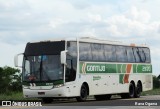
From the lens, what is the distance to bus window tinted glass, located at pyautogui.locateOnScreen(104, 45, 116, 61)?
3135cm

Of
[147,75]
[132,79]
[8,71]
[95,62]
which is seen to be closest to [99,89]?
[95,62]

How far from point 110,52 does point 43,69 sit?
224 inches

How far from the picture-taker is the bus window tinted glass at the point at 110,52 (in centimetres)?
3135

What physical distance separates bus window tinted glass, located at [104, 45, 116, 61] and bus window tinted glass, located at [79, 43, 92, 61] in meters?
1.89

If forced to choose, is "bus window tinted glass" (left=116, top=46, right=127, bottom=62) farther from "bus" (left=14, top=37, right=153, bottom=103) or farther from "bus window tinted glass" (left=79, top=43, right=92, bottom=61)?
"bus window tinted glass" (left=79, top=43, right=92, bottom=61)

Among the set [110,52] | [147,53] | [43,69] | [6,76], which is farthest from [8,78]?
[43,69]

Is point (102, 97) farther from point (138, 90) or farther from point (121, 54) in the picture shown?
point (138, 90)

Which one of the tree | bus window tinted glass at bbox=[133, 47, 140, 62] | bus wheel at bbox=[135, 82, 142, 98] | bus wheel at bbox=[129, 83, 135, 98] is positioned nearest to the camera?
bus wheel at bbox=[129, 83, 135, 98]

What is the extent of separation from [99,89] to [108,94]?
1874 millimetres

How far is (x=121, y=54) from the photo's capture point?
33.2m

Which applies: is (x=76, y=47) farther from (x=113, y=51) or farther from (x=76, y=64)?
(x=113, y=51)

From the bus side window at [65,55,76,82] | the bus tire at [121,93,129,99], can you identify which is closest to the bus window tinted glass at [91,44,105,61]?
the bus side window at [65,55,76,82]

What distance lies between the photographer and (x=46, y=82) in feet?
89.8

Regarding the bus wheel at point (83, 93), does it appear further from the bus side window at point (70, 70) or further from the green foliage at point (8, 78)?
the green foliage at point (8, 78)
